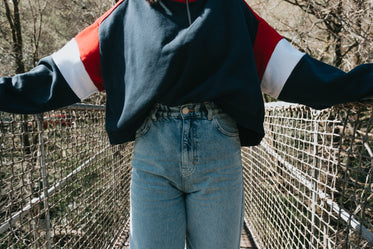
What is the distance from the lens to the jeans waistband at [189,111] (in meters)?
1.03

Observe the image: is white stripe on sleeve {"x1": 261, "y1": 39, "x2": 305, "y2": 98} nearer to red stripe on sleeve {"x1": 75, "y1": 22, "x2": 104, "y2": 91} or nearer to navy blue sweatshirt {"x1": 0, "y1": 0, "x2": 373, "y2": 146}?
navy blue sweatshirt {"x1": 0, "y1": 0, "x2": 373, "y2": 146}

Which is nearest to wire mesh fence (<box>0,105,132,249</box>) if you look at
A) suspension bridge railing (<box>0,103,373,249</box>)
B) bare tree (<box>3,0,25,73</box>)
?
suspension bridge railing (<box>0,103,373,249</box>)

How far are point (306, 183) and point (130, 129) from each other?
1077 millimetres

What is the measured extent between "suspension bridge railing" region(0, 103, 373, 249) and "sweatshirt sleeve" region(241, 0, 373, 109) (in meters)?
0.12

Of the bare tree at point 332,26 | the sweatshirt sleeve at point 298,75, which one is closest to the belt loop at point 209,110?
the sweatshirt sleeve at point 298,75

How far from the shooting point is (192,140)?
3.31 ft

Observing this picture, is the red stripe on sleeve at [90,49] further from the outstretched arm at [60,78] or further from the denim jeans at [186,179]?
the denim jeans at [186,179]

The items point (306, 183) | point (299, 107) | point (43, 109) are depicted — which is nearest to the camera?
point (43, 109)

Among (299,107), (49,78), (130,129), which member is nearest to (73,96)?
(49,78)

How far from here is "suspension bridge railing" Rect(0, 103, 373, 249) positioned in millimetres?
1273

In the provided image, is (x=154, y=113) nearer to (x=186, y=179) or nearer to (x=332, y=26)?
(x=186, y=179)

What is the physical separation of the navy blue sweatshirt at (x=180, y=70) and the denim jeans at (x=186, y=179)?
0.06m

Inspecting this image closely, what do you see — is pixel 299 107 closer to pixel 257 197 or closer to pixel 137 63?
pixel 137 63

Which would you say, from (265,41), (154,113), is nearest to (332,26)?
(265,41)
